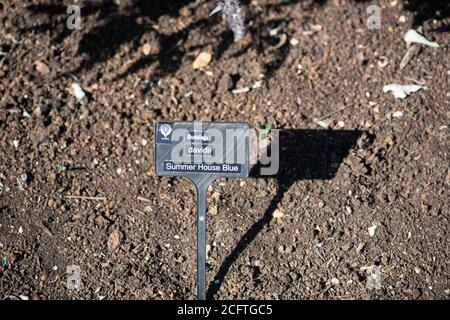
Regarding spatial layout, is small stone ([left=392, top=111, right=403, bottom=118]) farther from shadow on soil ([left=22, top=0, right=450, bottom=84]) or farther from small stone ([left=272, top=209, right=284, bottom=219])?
small stone ([left=272, top=209, right=284, bottom=219])

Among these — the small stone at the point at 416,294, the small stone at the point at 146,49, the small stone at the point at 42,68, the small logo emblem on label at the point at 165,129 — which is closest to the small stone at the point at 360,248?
the small stone at the point at 416,294

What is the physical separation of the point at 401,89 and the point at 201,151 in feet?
4.41

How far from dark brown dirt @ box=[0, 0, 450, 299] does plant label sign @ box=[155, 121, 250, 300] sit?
0.48 metres

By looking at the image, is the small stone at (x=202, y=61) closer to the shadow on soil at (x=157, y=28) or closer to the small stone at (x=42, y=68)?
the shadow on soil at (x=157, y=28)

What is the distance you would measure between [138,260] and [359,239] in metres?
1.07

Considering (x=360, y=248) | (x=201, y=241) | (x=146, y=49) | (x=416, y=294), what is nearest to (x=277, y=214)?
(x=360, y=248)

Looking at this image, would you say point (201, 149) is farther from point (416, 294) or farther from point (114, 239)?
point (416, 294)

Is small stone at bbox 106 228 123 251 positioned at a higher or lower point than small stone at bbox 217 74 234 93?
lower

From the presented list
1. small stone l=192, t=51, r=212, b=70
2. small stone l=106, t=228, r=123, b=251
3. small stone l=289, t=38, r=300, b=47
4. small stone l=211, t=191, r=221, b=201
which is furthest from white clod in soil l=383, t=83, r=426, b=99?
small stone l=106, t=228, r=123, b=251

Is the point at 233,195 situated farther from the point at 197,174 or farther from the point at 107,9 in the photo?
the point at 107,9

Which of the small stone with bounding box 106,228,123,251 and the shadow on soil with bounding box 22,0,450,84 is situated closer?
the small stone with bounding box 106,228,123,251

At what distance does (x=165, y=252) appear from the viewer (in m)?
3.18

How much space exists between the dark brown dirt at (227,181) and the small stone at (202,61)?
4 cm

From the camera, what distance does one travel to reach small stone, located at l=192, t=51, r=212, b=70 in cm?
373
